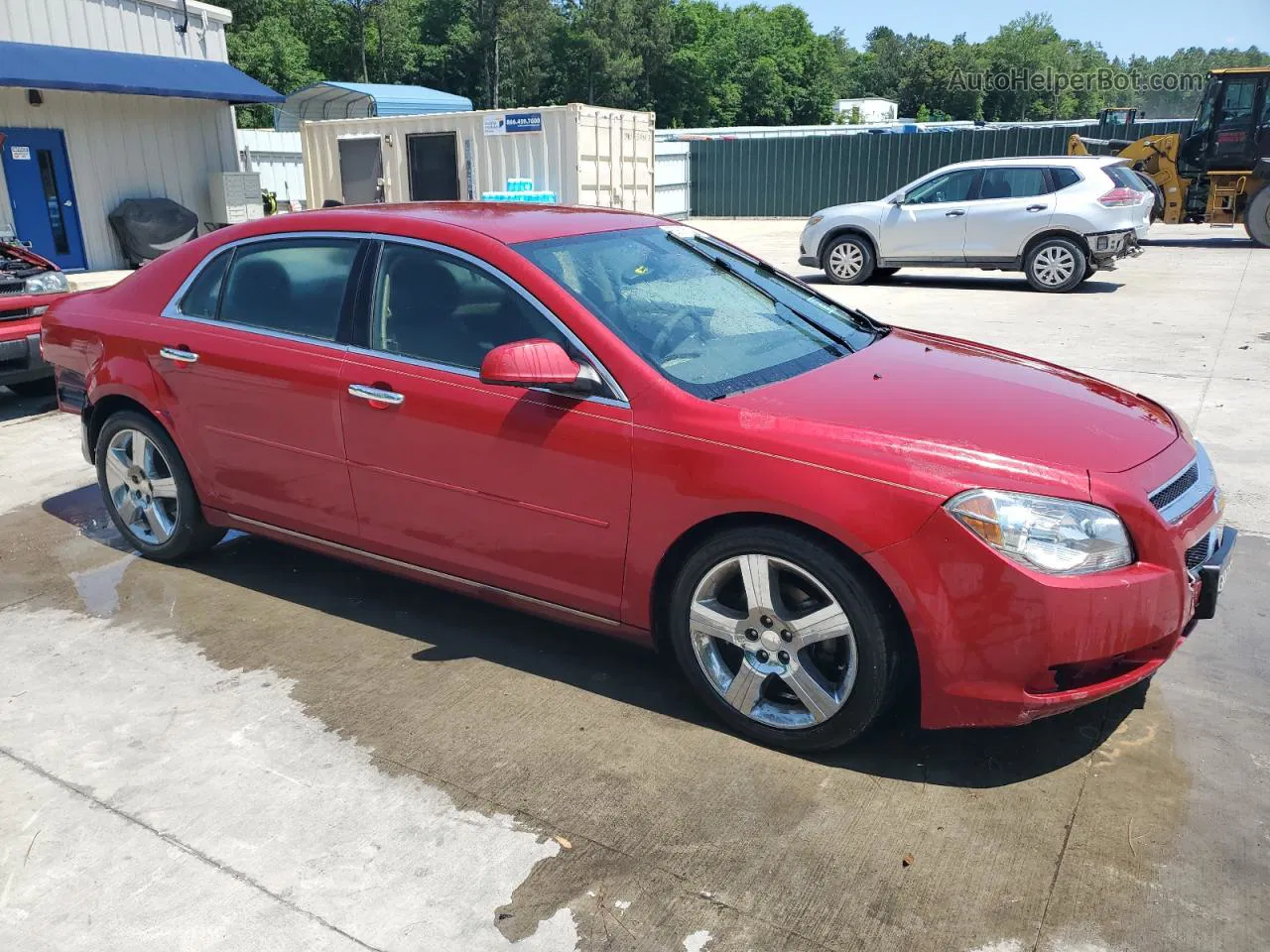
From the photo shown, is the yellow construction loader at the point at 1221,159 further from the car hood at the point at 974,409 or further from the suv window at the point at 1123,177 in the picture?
the car hood at the point at 974,409

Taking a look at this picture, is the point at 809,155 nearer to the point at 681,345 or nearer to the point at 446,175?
the point at 446,175

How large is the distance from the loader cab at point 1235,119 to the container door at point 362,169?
15.0 meters

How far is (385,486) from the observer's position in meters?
3.83

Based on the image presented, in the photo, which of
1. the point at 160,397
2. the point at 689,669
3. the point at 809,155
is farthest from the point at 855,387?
the point at 809,155

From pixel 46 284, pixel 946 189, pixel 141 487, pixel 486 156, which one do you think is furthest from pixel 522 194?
pixel 141 487

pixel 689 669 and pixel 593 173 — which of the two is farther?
pixel 593 173

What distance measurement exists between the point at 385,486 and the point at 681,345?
1.22 meters

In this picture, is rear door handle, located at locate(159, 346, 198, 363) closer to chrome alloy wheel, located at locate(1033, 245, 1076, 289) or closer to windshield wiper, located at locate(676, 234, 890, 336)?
windshield wiper, located at locate(676, 234, 890, 336)

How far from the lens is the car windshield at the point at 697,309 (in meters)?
3.45

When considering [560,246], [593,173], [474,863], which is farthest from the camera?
[593,173]

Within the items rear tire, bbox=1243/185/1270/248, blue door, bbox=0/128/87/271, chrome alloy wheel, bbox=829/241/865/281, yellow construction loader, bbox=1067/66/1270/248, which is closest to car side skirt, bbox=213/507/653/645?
chrome alloy wheel, bbox=829/241/865/281

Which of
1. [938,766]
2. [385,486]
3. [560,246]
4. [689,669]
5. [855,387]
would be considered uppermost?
[560,246]

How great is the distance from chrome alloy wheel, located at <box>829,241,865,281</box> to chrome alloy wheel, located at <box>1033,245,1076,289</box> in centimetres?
241

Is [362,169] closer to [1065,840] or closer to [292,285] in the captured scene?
[292,285]
